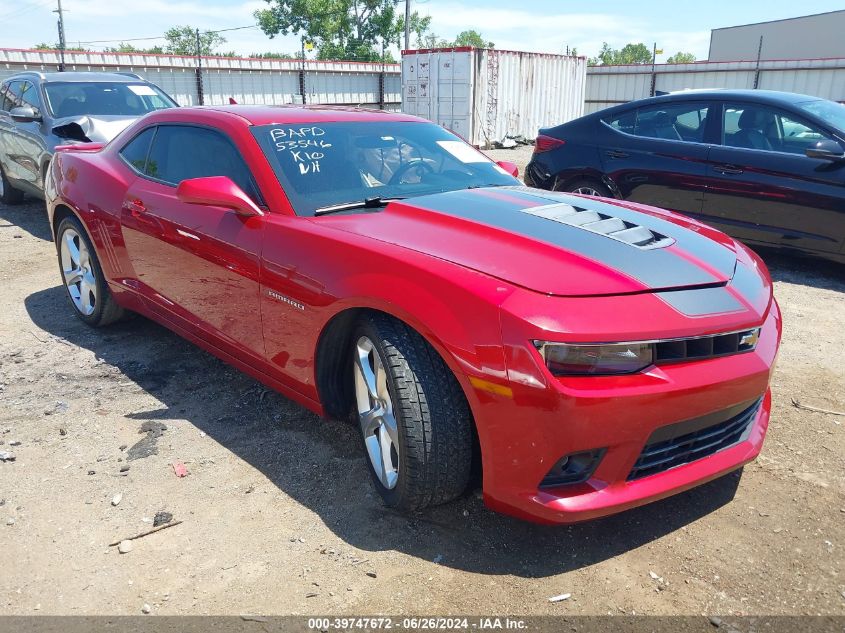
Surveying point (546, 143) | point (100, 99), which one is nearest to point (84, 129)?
point (100, 99)

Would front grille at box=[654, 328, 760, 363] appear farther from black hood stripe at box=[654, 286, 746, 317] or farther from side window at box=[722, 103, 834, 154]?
side window at box=[722, 103, 834, 154]

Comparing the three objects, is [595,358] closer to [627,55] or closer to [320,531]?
[320,531]

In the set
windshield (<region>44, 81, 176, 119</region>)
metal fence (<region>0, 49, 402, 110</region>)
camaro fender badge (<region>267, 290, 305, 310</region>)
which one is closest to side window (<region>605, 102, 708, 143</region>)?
camaro fender badge (<region>267, 290, 305, 310</region>)

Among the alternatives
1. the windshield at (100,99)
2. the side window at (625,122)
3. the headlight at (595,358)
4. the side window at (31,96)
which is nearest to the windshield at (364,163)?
the headlight at (595,358)

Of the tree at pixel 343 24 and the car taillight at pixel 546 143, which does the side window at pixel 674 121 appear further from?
the tree at pixel 343 24

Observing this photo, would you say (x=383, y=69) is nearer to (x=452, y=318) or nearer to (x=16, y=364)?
(x=16, y=364)

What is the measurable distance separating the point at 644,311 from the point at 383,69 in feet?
70.2

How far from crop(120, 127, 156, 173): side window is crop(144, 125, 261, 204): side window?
6 centimetres

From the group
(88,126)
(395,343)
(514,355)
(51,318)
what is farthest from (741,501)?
(88,126)

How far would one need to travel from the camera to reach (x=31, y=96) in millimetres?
8484

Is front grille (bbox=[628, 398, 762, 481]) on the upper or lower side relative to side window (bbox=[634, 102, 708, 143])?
lower

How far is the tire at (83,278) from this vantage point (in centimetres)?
471

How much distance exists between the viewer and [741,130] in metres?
6.31

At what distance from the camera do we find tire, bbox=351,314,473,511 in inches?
98.7
